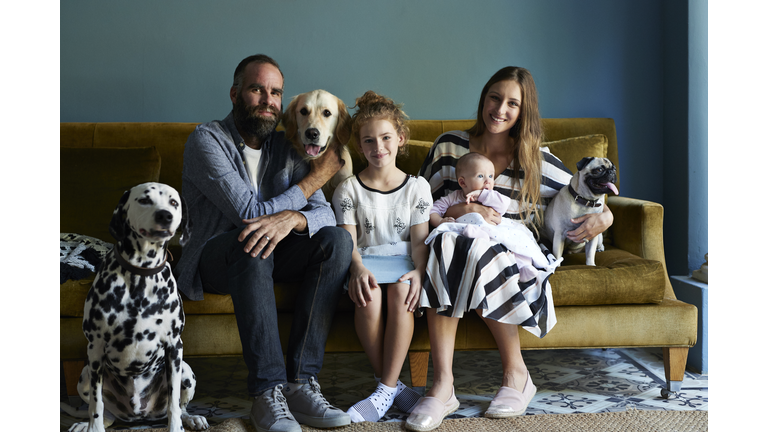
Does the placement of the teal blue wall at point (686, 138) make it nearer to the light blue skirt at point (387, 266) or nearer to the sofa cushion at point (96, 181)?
the light blue skirt at point (387, 266)

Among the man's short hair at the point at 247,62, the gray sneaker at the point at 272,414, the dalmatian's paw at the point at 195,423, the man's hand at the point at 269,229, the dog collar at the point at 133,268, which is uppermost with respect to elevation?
the man's short hair at the point at 247,62

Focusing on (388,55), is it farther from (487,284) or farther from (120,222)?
(120,222)

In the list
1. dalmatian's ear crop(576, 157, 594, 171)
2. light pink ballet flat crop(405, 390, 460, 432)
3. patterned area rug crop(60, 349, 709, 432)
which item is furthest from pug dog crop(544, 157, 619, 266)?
light pink ballet flat crop(405, 390, 460, 432)

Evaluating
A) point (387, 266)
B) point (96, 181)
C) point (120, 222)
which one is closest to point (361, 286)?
point (387, 266)

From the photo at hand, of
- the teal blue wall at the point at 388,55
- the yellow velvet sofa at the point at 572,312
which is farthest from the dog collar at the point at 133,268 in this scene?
the teal blue wall at the point at 388,55

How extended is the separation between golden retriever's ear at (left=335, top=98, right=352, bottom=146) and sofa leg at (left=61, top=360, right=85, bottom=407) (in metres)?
1.16

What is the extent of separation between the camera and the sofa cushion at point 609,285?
177 cm

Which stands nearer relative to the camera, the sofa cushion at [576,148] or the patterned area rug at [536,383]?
the patterned area rug at [536,383]

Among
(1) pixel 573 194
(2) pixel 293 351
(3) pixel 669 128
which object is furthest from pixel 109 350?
(3) pixel 669 128

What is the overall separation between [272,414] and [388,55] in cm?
205

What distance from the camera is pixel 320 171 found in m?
1.88

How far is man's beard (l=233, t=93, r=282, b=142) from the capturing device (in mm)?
1824

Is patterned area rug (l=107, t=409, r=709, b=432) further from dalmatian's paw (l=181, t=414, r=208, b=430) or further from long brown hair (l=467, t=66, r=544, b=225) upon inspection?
long brown hair (l=467, t=66, r=544, b=225)

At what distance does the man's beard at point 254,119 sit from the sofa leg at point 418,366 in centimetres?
94
